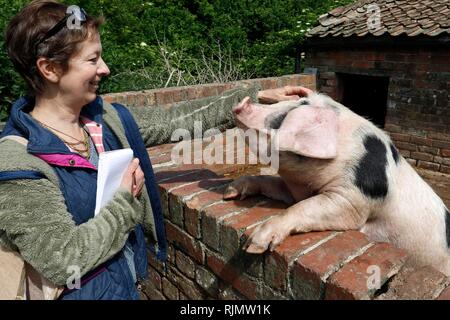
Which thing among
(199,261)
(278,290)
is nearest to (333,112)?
(278,290)

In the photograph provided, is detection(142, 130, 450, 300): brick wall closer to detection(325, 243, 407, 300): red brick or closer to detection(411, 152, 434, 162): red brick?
detection(325, 243, 407, 300): red brick

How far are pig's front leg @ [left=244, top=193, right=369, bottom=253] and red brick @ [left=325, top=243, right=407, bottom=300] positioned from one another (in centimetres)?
19

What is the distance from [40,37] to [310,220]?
51.6 inches

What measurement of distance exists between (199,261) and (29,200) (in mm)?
946

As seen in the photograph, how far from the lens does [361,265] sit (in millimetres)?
1440

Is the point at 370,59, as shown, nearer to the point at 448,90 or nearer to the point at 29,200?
the point at 448,90

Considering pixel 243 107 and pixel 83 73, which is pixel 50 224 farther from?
pixel 243 107

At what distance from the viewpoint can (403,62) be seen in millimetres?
7305

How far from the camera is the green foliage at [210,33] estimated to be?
8.83 m

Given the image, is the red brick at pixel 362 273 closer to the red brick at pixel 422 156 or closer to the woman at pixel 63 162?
the woman at pixel 63 162

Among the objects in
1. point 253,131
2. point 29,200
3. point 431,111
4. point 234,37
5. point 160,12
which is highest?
point 160,12

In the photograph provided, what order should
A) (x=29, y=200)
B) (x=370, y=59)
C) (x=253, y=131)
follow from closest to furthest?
(x=29, y=200), (x=253, y=131), (x=370, y=59)

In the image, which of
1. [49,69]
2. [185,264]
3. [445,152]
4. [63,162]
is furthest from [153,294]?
[445,152]

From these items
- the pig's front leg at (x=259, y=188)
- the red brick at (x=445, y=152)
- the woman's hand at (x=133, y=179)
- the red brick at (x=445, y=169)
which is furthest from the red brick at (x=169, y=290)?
the red brick at (x=445, y=169)
